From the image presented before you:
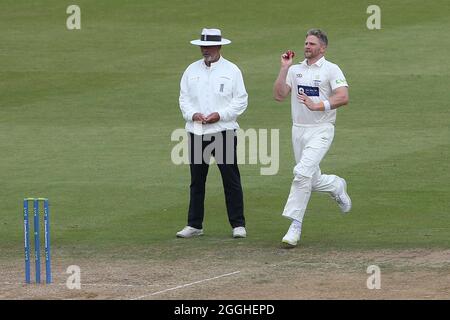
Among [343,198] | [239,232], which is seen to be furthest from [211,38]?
[343,198]

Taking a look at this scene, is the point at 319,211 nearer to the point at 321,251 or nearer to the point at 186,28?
the point at 321,251

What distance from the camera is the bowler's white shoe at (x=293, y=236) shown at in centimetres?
1202

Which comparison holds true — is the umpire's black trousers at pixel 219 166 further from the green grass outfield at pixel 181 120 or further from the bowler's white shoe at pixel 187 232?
the green grass outfield at pixel 181 120

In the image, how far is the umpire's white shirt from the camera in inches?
491

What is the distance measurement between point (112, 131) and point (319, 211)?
584 centimetres

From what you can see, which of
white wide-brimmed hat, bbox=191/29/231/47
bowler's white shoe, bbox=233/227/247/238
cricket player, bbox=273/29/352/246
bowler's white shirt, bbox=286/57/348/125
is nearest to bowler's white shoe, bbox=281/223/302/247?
cricket player, bbox=273/29/352/246

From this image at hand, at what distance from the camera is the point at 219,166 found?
12555mm

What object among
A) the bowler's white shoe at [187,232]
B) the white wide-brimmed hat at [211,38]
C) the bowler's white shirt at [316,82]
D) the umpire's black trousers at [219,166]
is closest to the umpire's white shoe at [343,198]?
the bowler's white shirt at [316,82]

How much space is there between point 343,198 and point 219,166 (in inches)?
52.6

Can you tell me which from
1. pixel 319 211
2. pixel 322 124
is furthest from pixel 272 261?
pixel 319 211

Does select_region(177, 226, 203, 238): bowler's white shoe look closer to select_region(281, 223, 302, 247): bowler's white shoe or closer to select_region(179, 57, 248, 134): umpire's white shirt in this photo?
select_region(179, 57, 248, 134): umpire's white shirt

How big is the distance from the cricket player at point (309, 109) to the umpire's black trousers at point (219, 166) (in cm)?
63

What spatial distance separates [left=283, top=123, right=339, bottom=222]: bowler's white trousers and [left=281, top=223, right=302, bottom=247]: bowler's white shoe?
0.30 ft

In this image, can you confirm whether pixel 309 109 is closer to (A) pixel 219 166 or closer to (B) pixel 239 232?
(A) pixel 219 166
